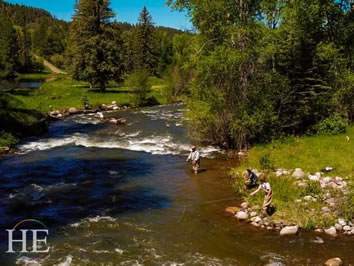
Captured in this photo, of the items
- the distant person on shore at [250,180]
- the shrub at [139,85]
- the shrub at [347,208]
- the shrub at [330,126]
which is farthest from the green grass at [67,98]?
the shrub at [347,208]

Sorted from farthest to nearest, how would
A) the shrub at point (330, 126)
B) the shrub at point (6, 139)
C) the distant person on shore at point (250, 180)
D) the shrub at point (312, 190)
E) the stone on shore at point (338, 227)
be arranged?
1. the shrub at point (6, 139)
2. the shrub at point (330, 126)
3. the distant person on shore at point (250, 180)
4. the shrub at point (312, 190)
5. the stone on shore at point (338, 227)

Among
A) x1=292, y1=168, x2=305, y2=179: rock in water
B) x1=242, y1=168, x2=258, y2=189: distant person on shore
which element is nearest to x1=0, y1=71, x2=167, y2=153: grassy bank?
x1=242, y1=168, x2=258, y2=189: distant person on shore

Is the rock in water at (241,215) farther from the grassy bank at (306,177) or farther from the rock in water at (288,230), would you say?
the rock in water at (288,230)

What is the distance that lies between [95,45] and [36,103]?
51.5ft

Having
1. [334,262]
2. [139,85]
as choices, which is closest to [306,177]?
[334,262]

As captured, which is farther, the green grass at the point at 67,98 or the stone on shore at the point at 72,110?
the green grass at the point at 67,98

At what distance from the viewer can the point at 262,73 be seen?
27922 millimetres

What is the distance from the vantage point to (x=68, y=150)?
3008 centimetres

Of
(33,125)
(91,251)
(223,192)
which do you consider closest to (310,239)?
(223,192)

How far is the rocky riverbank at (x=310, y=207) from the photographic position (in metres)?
15.9

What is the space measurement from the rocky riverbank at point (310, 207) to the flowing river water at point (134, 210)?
607 millimetres

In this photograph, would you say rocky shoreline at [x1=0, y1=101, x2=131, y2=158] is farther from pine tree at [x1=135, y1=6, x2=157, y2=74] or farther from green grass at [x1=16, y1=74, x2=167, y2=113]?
pine tree at [x1=135, y1=6, x2=157, y2=74]

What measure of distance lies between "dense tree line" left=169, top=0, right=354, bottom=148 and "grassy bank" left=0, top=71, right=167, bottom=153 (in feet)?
50.2

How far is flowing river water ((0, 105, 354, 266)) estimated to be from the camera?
45.6 feet
